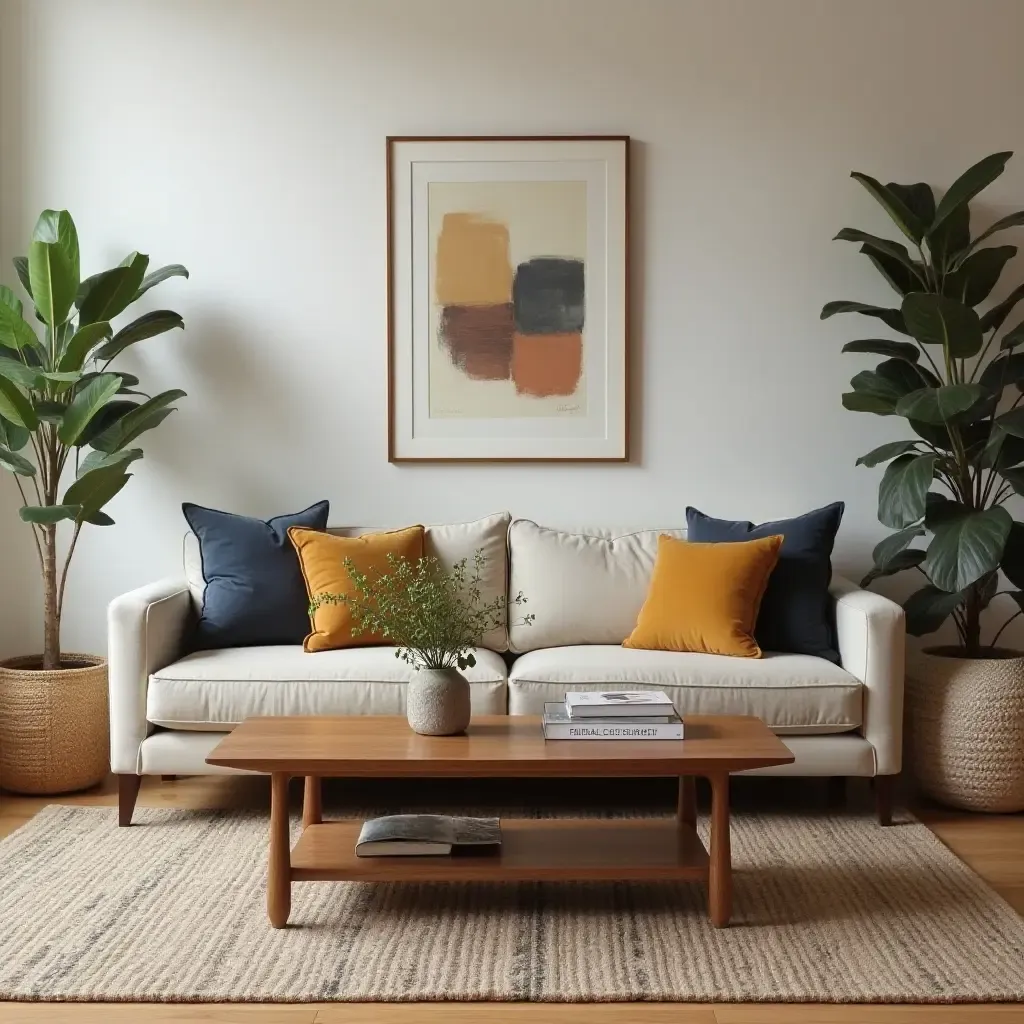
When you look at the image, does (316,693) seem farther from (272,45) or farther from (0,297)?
(272,45)

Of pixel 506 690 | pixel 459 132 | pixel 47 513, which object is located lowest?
pixel 506 690

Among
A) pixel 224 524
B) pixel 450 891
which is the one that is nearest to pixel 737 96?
pixel 224 524

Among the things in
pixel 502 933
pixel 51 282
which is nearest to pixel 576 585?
pixel 502 933

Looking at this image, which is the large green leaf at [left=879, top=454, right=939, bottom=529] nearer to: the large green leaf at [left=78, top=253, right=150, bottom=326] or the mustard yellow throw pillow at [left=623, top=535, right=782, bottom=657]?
the mustard yellow throw pillow at [left=623, top=535, right=782, bottom=657]

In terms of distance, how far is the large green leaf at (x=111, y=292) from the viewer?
392 centimetres

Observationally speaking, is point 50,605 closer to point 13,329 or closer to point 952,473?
point 13,329

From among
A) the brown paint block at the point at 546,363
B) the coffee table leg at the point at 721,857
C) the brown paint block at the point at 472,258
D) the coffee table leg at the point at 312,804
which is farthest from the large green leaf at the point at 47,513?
the coffee table leg at the point at 721,857

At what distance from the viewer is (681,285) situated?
439 centimetres

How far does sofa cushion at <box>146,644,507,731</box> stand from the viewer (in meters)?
3.52

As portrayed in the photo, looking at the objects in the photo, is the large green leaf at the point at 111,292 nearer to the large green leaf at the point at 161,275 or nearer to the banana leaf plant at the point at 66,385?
the banana leaf plant at the point at 66,385

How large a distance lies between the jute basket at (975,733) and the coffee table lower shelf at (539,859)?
1.07 metres

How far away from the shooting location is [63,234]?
12.8ft

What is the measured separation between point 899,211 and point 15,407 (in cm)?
283

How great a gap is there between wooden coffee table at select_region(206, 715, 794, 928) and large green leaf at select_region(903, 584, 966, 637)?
3.56 ft
